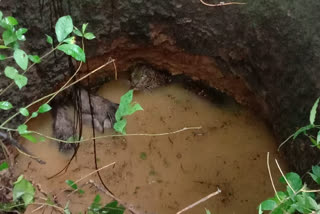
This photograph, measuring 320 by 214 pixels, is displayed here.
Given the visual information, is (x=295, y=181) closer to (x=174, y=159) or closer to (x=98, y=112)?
(x=174, y=159)

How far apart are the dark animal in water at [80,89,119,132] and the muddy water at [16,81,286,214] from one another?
0.04 metres

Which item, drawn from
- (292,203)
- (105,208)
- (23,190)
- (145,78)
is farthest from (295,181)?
(145,78)

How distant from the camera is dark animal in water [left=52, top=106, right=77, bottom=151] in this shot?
5.36ft

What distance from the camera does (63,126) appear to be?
165 cm

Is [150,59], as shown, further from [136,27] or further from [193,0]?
[193,0]

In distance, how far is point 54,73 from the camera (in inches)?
61.7

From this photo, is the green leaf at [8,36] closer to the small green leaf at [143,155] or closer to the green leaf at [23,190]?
the green leaf at [23,190]

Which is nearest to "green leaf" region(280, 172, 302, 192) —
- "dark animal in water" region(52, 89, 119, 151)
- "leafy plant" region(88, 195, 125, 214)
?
"leafy plant" region(88, 195, 125, 214)

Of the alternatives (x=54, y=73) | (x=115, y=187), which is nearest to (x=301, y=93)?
(x=115, y=187)

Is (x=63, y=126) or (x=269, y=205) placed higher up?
(x=269, y=205)

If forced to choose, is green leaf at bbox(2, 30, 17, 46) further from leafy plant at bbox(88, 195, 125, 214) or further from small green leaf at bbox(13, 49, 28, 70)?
leafy plant at bbox(88, 195, 125, 214)

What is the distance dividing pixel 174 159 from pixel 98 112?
37 centimetres

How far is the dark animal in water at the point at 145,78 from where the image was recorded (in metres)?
1.77

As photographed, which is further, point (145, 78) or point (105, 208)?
point (145, 78)
